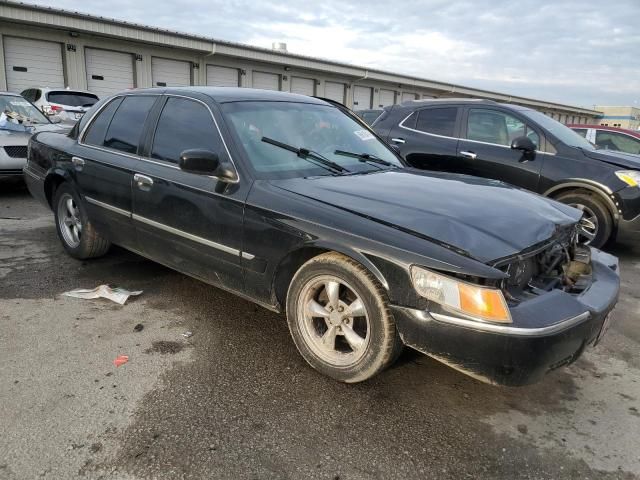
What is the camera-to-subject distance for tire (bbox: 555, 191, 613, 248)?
18.0 feet

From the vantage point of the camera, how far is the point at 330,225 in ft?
8.42

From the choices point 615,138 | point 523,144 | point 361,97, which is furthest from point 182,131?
point 361,97

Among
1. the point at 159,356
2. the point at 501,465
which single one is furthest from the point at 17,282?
the point at 501,465

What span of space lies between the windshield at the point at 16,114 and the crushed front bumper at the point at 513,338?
25.5 feet

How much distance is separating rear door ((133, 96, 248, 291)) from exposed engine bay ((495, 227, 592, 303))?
1559mm

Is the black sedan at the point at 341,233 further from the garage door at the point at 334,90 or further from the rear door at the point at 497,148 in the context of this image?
the garage door at the point at 334,90

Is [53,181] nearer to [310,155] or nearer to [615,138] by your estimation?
[310,155]

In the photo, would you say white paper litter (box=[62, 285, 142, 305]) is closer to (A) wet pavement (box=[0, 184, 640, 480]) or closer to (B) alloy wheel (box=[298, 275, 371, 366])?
(A) wet pavement (box=[0, 184, 640, 480])

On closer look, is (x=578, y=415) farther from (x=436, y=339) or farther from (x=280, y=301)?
(x=280, y=301)

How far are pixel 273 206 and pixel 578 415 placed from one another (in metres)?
1.97

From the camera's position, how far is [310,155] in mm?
3307

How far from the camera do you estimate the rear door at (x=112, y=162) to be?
149 inches

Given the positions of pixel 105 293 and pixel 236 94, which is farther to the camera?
pixel 105 293

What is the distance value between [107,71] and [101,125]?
15.8m
